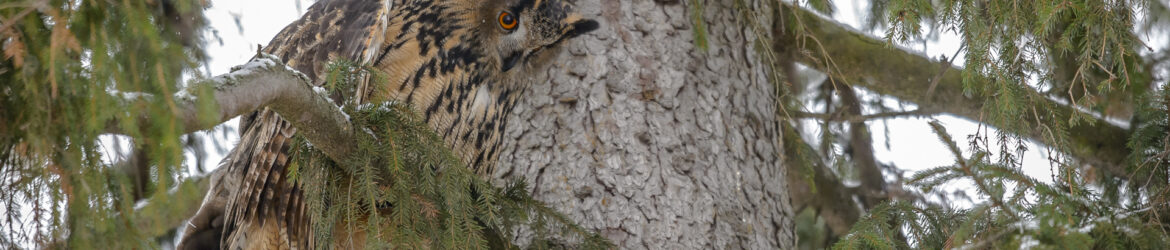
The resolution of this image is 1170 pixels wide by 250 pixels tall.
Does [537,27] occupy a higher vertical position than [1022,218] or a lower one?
higher

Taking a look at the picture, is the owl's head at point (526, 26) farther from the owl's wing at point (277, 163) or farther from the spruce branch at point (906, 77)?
the spruce branch at point (906, 77)

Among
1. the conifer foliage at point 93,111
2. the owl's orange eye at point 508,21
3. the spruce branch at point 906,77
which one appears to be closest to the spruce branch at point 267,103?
the conifer foliage at point 93,111

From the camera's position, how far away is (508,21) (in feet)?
9.39

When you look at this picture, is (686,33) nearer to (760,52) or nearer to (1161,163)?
(760,52)

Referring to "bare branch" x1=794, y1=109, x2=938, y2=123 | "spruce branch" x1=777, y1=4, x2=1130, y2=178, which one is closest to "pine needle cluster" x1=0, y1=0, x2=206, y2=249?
"bare branch" x1=794, y1=109, x2=938, y2=123

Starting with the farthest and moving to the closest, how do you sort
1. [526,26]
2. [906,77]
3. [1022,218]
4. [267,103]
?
[906,77] → [526,26] → [1022,218] → [267,103]

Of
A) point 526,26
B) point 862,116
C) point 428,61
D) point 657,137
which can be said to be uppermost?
point 526,26

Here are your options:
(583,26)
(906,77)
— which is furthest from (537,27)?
(906,77)

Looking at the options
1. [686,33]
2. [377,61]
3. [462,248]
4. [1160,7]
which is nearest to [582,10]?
[686,33]

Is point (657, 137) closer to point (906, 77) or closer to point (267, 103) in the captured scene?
point (267, 103)

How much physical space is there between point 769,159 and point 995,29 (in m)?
0.87

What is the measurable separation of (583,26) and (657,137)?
1.46 ft

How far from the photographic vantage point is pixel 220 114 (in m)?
1.50

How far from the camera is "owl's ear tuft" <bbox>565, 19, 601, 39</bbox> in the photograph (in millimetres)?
2781
